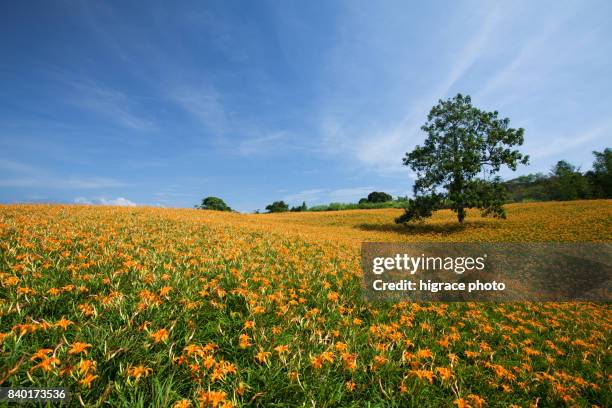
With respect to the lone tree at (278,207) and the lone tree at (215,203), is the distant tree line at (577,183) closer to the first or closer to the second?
the lone tree at (278,207)

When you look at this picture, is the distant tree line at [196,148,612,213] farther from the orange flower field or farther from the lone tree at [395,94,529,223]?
the orange flower field

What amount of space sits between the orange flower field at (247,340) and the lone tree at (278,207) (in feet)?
183

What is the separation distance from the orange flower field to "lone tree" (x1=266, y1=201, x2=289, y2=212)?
55.9 metres

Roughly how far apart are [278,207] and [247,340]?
5984 cm

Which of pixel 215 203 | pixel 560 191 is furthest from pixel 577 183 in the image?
pixel 215 203

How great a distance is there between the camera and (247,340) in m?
3.53

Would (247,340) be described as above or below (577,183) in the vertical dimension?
below

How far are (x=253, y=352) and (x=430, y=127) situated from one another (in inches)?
992

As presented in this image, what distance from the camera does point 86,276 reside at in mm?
4164

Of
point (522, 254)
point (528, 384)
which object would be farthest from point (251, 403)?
point (522, 254)

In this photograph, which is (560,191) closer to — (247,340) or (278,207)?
(278,207)

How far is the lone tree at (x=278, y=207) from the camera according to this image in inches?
2479

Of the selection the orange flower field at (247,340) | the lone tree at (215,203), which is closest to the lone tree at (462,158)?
the orange flower field at (247,340)

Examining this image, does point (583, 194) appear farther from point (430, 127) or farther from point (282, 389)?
point (282, 389)
